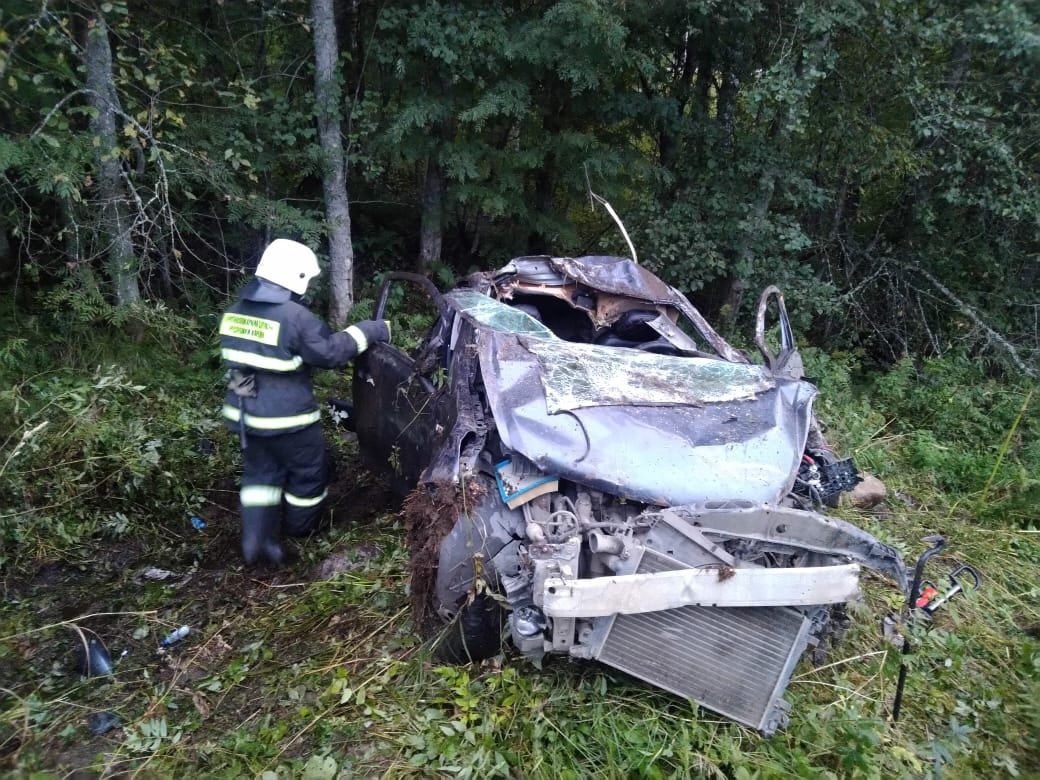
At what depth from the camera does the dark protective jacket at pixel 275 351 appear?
323cm

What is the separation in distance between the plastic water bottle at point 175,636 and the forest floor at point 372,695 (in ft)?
0.08

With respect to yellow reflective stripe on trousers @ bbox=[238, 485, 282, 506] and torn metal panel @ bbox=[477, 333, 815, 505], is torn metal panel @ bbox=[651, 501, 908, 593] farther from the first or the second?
yellow reflective stripe on trousers @ bbox=[238, 485, 282, 506]

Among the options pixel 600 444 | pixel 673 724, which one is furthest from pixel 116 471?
pixel 673 724

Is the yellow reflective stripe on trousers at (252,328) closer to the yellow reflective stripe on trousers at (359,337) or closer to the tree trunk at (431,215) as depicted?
the yellow reflective stripe on trousers at (359,337)

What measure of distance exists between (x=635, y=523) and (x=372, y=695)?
133 cm

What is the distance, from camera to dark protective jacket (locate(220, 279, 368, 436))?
3.23 meters

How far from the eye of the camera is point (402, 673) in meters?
2.77

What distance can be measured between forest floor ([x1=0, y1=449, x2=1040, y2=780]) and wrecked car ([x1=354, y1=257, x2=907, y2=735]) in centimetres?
21

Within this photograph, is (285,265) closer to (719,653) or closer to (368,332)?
(368,332)

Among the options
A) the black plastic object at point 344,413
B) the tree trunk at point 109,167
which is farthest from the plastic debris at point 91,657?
the tree trunk at point 109,167

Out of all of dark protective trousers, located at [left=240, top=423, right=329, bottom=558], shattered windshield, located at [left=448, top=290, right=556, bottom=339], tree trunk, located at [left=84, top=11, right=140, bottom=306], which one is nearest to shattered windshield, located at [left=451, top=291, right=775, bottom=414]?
shattered windshield, located at [left=448, top=290, right=556, bottom=339]

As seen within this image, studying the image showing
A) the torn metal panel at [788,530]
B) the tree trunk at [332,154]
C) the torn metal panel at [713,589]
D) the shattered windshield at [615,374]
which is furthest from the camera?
the tree trunk at [332,154]

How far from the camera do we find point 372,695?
268 centimetres

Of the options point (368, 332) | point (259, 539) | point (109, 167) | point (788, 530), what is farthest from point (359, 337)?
point (109, 167)
